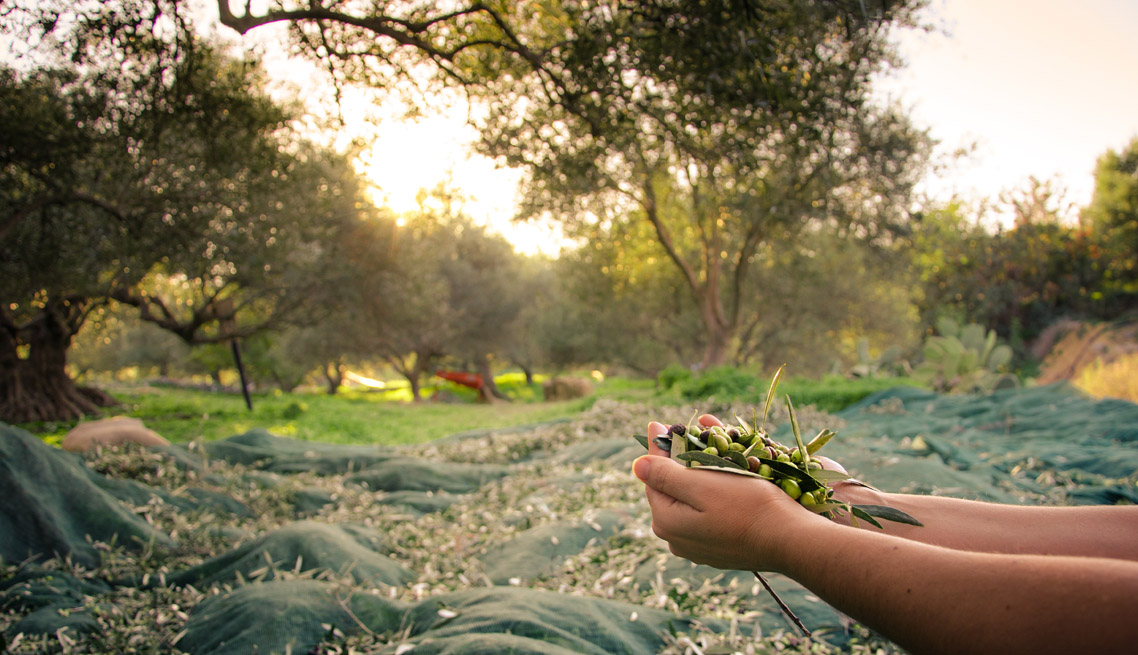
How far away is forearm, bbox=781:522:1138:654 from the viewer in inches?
39.3

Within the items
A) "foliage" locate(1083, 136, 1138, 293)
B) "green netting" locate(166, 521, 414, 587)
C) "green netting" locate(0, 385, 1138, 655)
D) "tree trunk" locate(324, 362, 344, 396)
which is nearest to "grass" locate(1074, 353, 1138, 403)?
"green netting" locate(0, 385, 1138, 655)

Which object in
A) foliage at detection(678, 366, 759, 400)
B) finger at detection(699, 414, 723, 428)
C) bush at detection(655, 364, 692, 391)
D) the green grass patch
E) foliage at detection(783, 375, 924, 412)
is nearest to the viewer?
finger at detection(699, 414, 723, 428)

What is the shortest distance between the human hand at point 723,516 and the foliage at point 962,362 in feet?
41.1

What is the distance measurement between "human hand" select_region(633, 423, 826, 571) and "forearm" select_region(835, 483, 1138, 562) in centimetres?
51

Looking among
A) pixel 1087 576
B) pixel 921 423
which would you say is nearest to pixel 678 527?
pixel 1087 576

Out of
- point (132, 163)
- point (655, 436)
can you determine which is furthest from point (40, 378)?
point (655, 436)

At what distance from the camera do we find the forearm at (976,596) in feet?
3.27

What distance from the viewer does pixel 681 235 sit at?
18953mm

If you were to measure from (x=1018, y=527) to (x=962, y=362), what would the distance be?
1323 cm

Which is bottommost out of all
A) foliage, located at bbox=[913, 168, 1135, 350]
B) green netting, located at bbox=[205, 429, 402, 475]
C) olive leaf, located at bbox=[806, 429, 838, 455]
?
green netting, located at bbox=[205, 429, 402, 475]

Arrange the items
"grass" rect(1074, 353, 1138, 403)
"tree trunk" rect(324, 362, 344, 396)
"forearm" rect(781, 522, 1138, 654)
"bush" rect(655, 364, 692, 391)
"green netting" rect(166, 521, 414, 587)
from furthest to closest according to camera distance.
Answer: "tree trunk" rect(324, 362, 344, 396), "bush" rect(655, 364, 692, 391), "grass" rect(1074, 353, 1138, 403), "green netting" rect(166, 521, 414, 587), "forearm" rect(781, 522, 1138, 654)

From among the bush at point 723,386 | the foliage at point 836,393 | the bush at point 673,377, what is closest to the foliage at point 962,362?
the foliage at point 836,393

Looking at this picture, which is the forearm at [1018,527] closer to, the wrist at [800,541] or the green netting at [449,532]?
the wrist at [800,541]

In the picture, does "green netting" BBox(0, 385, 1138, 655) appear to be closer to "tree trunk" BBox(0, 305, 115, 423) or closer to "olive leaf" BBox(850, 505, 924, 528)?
"olive leaf" BBox(850, 505, 924, 528)
